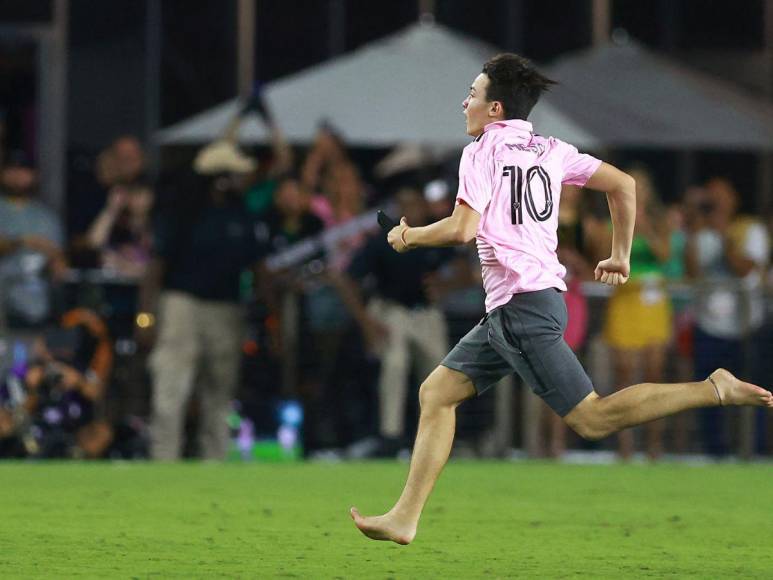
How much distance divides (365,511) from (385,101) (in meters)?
6.42

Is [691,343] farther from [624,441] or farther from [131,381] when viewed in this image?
[131,381]

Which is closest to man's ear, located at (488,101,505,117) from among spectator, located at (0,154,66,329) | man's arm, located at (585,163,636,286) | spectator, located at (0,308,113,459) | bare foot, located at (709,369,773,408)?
man's arm, located at (585,163,636,286)

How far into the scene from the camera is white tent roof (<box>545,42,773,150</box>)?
1697 centimetres

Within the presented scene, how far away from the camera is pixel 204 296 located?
15.3m

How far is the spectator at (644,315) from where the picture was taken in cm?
1603

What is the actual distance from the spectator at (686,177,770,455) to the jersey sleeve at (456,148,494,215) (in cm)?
871

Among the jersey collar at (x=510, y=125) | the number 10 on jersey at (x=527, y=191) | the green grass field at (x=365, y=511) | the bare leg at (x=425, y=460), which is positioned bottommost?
the green grass field at (x=365, y=511)

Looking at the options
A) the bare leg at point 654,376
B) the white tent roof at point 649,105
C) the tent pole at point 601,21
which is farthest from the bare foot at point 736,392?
the tent pole at point 601,21

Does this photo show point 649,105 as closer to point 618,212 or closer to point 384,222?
point 618,212

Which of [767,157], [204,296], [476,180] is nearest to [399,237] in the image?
[476,180]

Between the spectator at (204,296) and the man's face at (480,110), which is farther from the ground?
the man's face at (480,110)

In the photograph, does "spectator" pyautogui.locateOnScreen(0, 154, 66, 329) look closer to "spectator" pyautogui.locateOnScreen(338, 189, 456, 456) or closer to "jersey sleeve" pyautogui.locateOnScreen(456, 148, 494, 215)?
"spectator" pyautogui.locateOnScreen(338, 189, 456, 456)

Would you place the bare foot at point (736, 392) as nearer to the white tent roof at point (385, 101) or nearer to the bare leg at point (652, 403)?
the bare leg at point (652, 403)

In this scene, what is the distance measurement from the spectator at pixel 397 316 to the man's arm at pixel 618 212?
707 centimetres
